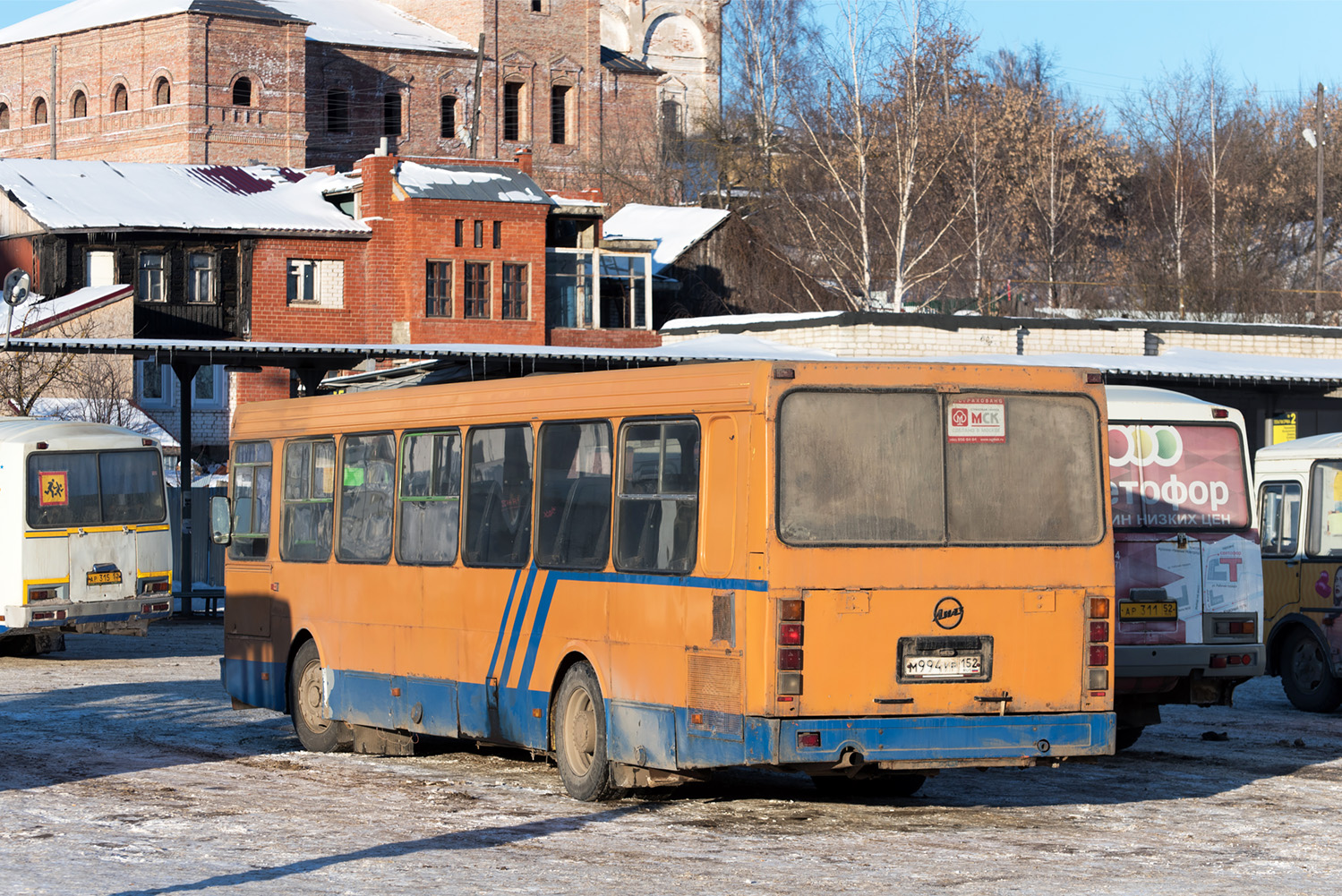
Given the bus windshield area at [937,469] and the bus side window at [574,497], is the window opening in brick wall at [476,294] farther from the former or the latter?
the bus windshield area at [937,469]

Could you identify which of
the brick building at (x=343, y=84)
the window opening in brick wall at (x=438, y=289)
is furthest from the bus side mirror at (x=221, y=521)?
the brick building at (x=343, y=84)

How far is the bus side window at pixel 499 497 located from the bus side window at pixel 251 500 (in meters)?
3.31

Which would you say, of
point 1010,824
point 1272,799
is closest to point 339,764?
point 1010,824

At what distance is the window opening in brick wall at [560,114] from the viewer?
94.8 meters

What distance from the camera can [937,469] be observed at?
10195 mm

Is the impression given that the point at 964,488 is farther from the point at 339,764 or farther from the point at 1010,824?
the point at 339,764

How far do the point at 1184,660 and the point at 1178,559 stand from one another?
0.73m

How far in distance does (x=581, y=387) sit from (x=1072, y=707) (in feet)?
10.8

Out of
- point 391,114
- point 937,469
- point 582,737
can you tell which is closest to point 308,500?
point 582,737

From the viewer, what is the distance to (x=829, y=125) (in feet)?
174

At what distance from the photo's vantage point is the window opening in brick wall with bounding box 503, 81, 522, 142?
3688 inches

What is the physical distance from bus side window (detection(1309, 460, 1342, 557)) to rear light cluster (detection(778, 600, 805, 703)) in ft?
31.5

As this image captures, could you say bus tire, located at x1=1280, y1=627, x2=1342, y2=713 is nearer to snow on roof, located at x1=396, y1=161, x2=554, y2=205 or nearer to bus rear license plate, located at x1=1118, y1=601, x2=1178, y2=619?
bus rear license plate, located at x1=1118, y1=601, x2=1178, y2=619

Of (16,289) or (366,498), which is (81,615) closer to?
(366,498)
